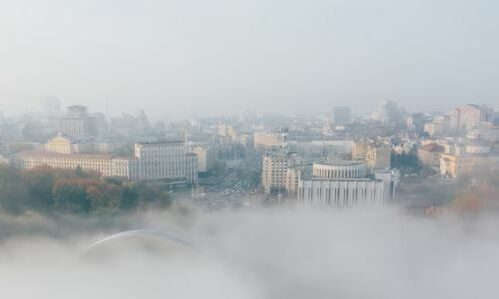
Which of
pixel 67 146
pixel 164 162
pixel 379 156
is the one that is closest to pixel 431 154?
pixel 379 156

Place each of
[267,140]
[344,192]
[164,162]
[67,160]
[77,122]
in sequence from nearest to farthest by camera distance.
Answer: [344,192] < [67,160] < [164,162] < [267,140] < [77,122]

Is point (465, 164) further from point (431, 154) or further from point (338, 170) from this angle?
point (338, 170)

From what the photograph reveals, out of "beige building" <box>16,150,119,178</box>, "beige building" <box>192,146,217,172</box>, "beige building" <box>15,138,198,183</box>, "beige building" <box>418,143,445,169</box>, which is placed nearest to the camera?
"beige building" <box>16,150,119,178</box>

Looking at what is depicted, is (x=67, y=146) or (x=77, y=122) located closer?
(x=67, y=146)

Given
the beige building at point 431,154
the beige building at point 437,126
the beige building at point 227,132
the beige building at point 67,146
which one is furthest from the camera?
the beige building at point 227,132

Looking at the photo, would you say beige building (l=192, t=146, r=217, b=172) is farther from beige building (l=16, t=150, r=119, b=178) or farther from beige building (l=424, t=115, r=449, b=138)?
beige building (l=424, t=115, r=449, b=138)

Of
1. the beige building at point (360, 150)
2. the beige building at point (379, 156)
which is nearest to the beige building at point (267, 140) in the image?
the beige building at point (360, 150)

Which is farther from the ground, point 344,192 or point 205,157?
point 205,157

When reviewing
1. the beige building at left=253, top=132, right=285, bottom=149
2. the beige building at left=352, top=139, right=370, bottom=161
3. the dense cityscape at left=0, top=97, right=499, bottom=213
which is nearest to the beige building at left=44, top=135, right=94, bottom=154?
the dense cityscape at left=0, top=97, right=499, bottom=213

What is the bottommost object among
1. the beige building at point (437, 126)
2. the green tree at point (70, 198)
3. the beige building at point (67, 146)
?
the green tree at point (70, 198)

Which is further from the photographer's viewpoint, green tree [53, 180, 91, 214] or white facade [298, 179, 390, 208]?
A: white facade [298, 179, 390, 208]

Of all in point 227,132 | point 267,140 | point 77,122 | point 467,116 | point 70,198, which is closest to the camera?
point 70,198

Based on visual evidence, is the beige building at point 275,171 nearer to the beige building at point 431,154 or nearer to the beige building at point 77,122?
the beige building at point 431,154
